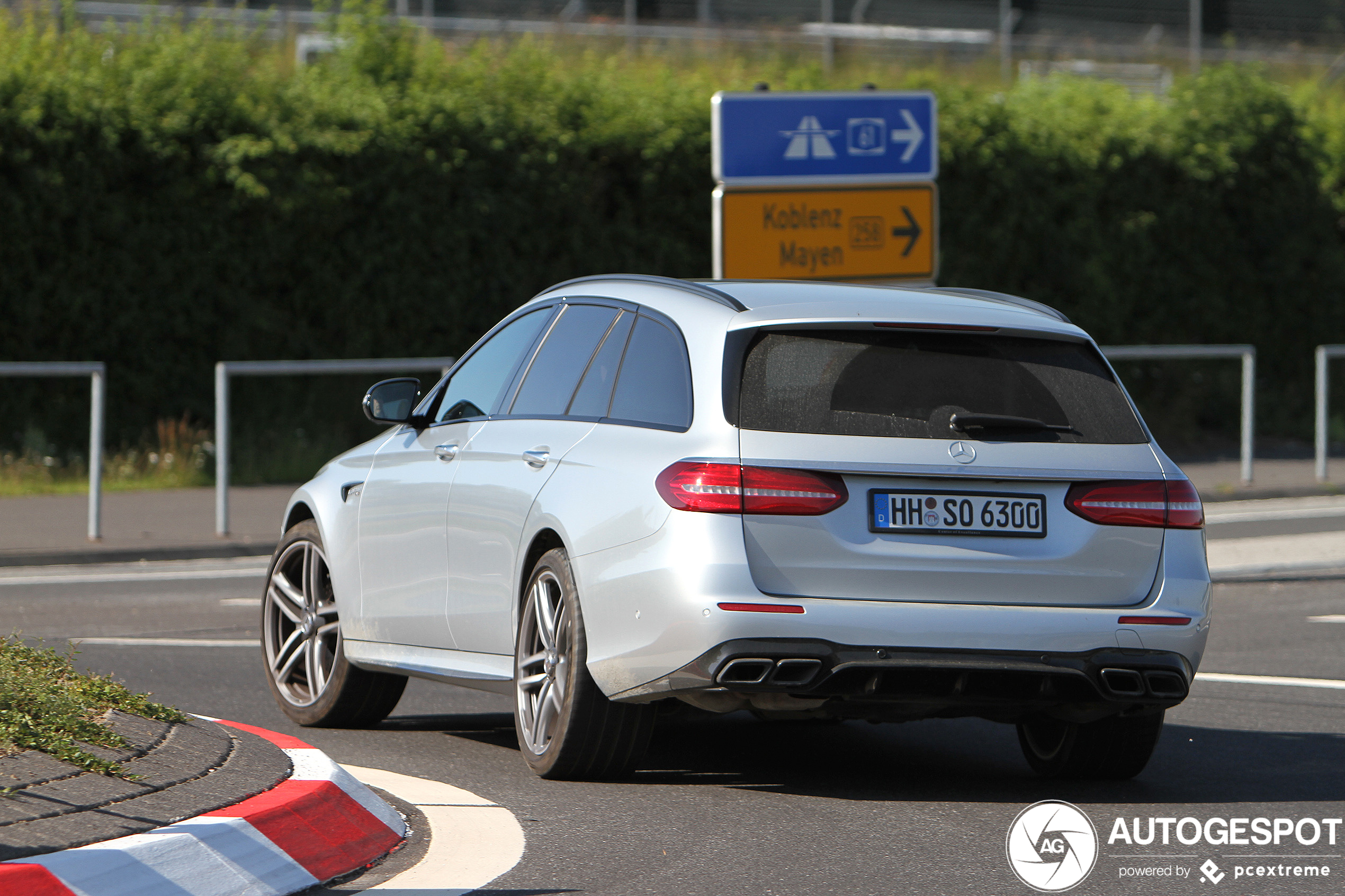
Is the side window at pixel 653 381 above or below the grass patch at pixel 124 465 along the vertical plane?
above

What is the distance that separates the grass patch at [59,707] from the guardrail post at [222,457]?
8766 millimetres

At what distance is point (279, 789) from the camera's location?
17.5ft

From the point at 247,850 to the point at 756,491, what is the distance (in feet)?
6.12

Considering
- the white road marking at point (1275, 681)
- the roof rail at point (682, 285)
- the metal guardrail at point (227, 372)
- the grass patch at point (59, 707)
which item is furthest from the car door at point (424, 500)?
the metal guardrail at point (227, 372)

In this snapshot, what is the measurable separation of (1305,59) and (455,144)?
18.0 meters

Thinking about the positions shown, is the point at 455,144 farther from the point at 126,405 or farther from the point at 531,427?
the point at 531,427

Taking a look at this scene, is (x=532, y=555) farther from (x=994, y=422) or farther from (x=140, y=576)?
(x=140, y=576)

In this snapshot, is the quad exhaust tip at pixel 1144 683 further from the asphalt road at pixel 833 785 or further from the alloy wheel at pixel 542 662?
the alloy wheel at pixel 542 662

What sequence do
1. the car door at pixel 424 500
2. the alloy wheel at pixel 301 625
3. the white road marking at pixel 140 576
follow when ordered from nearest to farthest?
the car door at pixel 424 500
the alloy wheel at pixel 301 625
the white road marking at pixel 140 576

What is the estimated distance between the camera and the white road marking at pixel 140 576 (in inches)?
517

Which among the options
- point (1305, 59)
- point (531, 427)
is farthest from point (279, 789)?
point (1305, 59)

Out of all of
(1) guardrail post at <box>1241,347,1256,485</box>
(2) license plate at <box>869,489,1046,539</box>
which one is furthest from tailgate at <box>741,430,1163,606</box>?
(1) guardrail post at <box>1241,347,1256,485</box>

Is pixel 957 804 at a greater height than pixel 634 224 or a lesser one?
lesser

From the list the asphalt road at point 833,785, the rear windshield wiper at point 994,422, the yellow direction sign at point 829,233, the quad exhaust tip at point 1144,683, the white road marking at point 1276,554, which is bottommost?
the white road marking at point 1276,554
